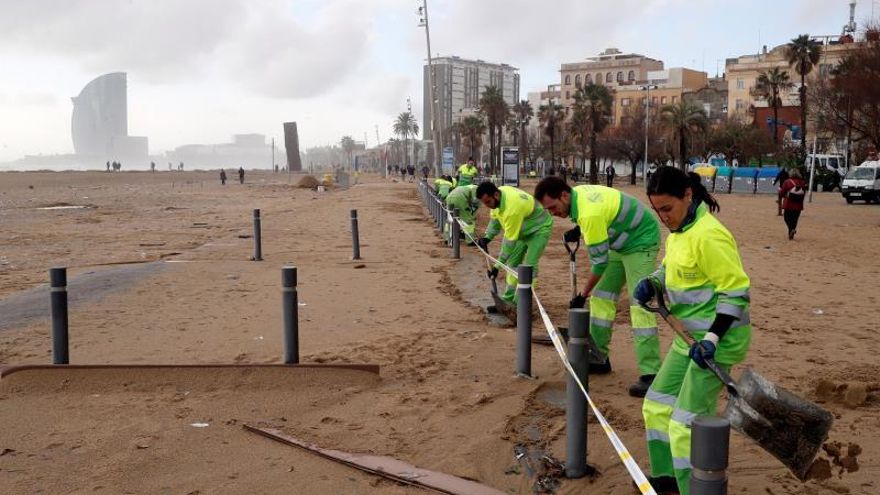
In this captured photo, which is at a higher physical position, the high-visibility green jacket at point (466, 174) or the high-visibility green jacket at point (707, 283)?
the high-visibility green jacket at point (466, 174)

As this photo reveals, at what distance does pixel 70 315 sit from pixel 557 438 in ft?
21.3

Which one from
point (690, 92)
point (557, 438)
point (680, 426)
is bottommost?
point (557, 438)

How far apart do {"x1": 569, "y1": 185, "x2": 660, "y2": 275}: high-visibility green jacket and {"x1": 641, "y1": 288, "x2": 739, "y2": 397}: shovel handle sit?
1615mm

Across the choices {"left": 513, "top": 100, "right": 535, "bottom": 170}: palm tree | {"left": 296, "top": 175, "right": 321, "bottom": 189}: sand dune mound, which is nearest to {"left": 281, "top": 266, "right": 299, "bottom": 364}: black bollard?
{"left": 296, "top": 175, "right": 321, "bottom": 189}: sand dune mound

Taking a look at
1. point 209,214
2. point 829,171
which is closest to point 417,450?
point 209,214

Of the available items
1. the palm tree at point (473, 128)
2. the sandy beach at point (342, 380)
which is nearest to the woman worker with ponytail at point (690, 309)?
the sandy beach at point (342, 380)

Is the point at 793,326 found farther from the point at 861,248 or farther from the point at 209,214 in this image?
the point at 209,214

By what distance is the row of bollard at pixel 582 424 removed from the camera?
8.50 feet

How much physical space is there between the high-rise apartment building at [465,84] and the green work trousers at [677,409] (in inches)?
5506

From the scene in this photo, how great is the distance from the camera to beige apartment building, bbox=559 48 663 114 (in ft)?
420

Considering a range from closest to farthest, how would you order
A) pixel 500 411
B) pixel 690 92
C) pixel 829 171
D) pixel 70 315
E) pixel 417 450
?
1. pixel 417 450
2. pixel 500 411
3. pixel 70 315
4. pixel 829 171
5. pixel 690 92

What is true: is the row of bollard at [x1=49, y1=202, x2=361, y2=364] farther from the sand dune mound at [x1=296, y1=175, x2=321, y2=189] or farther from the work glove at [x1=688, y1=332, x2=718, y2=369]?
the sand dune mound at [x1=296, y1=175, x2=321, y2=189]

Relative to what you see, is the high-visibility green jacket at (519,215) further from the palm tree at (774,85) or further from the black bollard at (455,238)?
the palm tree at (774,85)

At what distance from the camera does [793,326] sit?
29.0ft
